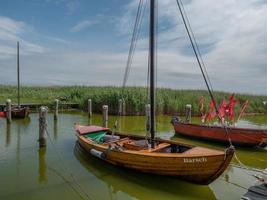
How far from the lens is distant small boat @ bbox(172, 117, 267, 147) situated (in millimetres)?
15453

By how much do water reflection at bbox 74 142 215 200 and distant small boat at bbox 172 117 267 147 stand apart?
21.0ft

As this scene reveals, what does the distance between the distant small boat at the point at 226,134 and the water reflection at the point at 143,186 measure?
640 centimetres

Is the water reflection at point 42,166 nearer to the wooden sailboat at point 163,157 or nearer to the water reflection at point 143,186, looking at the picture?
the water reflection at point 143,186

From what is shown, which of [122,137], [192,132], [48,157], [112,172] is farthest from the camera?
[192,132]

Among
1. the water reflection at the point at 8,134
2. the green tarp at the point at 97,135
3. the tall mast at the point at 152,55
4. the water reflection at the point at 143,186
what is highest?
the tall mast at the point at 152,55

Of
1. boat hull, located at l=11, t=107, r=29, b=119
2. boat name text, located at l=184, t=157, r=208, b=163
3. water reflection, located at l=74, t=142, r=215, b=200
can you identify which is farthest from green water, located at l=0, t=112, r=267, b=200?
boat hull, located at l=11, t=107, r=29, b=119

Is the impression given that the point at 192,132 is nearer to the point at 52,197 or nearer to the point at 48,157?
the point at 48,157

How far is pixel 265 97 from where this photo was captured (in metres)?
42.1

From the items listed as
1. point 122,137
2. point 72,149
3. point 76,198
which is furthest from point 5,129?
point 76,198

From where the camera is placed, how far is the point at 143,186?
9.60 m

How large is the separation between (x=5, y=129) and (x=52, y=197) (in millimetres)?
12164

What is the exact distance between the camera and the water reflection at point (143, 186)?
900 centimetres

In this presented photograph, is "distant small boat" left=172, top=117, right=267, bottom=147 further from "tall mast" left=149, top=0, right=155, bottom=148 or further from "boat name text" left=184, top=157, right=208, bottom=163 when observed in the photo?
"boat name text" left=184, top=157, right=208, bottom=163

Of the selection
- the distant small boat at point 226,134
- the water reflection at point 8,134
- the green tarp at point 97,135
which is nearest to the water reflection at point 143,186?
the green tarp at point 97,135
